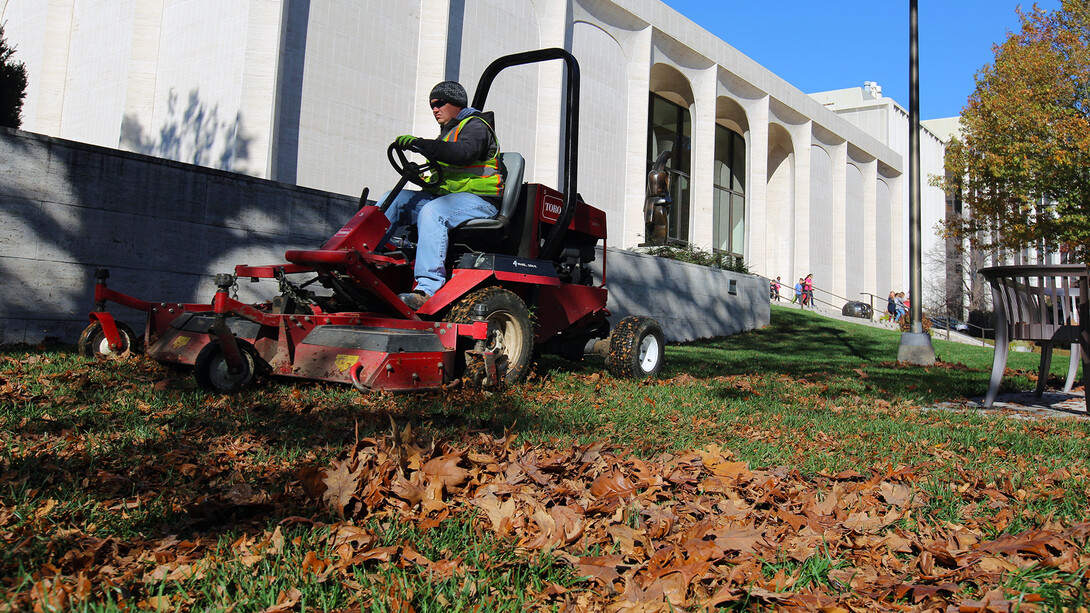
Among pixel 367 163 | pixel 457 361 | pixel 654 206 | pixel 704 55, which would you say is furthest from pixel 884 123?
pixel 457 361

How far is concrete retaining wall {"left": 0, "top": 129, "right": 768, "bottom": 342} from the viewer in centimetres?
665

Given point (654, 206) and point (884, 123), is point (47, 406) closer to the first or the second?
point (654, 206)

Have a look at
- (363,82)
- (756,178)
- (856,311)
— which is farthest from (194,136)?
(856,311)

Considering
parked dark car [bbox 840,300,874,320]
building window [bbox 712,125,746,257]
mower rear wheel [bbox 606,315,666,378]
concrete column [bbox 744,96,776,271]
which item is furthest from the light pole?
building window [bbox 712,125,746,257]

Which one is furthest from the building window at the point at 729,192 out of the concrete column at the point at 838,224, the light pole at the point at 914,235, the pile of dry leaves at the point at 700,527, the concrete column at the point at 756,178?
the pile of dry leaves at the point at 700,527

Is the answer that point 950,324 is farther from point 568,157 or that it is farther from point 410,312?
point 410,312

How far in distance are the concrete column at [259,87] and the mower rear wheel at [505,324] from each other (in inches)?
444

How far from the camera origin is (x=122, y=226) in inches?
284

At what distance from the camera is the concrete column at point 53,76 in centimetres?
1917

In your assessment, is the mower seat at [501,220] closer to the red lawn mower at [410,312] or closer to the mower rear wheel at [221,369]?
the red lawn mower at [410,312]

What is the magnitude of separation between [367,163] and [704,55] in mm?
17109

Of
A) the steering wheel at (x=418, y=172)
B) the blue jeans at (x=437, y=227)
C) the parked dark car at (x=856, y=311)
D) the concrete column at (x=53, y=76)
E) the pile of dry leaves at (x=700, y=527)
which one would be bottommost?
the pile of dry leaves at (x=700, y=527)

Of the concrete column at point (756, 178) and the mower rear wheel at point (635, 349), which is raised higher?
the concrete column at point (756, 178)

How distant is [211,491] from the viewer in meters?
2.47
